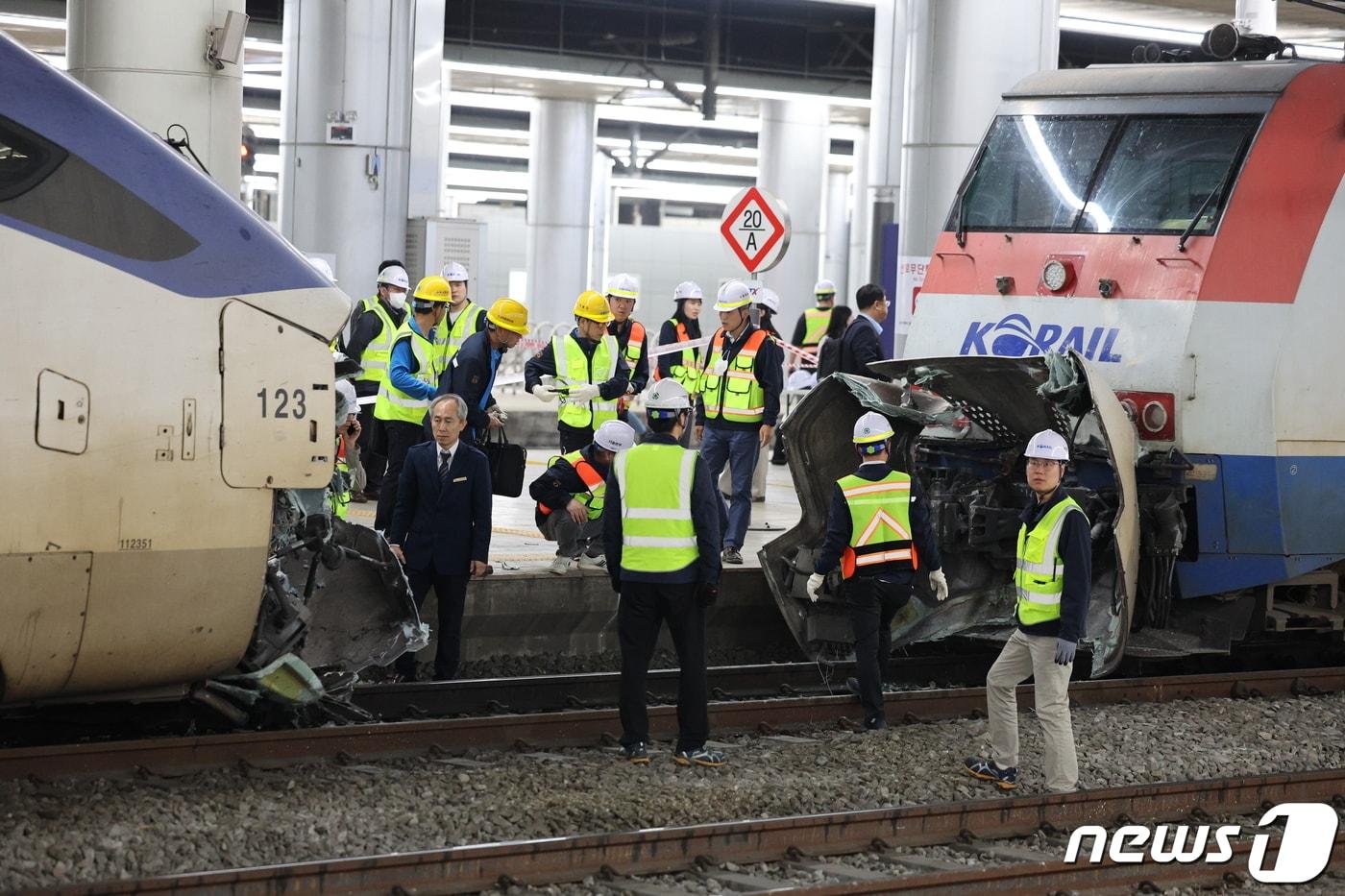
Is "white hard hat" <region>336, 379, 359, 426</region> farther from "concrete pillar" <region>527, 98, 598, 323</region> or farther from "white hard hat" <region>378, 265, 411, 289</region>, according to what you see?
"concrete pillar" <region>527, 98, 598, 323</region>

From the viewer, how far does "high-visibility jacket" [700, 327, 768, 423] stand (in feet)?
40.0

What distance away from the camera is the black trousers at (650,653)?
332 inches

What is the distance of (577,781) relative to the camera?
7.99m

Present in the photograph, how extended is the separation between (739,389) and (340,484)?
3731mm

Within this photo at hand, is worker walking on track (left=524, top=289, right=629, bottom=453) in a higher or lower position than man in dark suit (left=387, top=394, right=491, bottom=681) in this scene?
higher

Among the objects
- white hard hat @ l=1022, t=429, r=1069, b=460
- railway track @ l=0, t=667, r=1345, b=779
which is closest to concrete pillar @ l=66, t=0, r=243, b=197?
railway track @ l=0, t=667, r=1345, b=779

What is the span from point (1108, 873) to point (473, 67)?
22897 mm

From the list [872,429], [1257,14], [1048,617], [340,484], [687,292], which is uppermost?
[1257,14]

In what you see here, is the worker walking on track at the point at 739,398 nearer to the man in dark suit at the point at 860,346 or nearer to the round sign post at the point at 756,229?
the man in dark suit at the point at 860,346

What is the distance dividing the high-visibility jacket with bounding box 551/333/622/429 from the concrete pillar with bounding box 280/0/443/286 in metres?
5.61

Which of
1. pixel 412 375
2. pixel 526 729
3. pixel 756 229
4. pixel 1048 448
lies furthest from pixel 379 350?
pixel 1048 448

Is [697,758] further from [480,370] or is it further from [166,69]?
[166,69]

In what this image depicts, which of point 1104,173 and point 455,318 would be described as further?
point 455,318

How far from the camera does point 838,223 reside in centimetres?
4959
